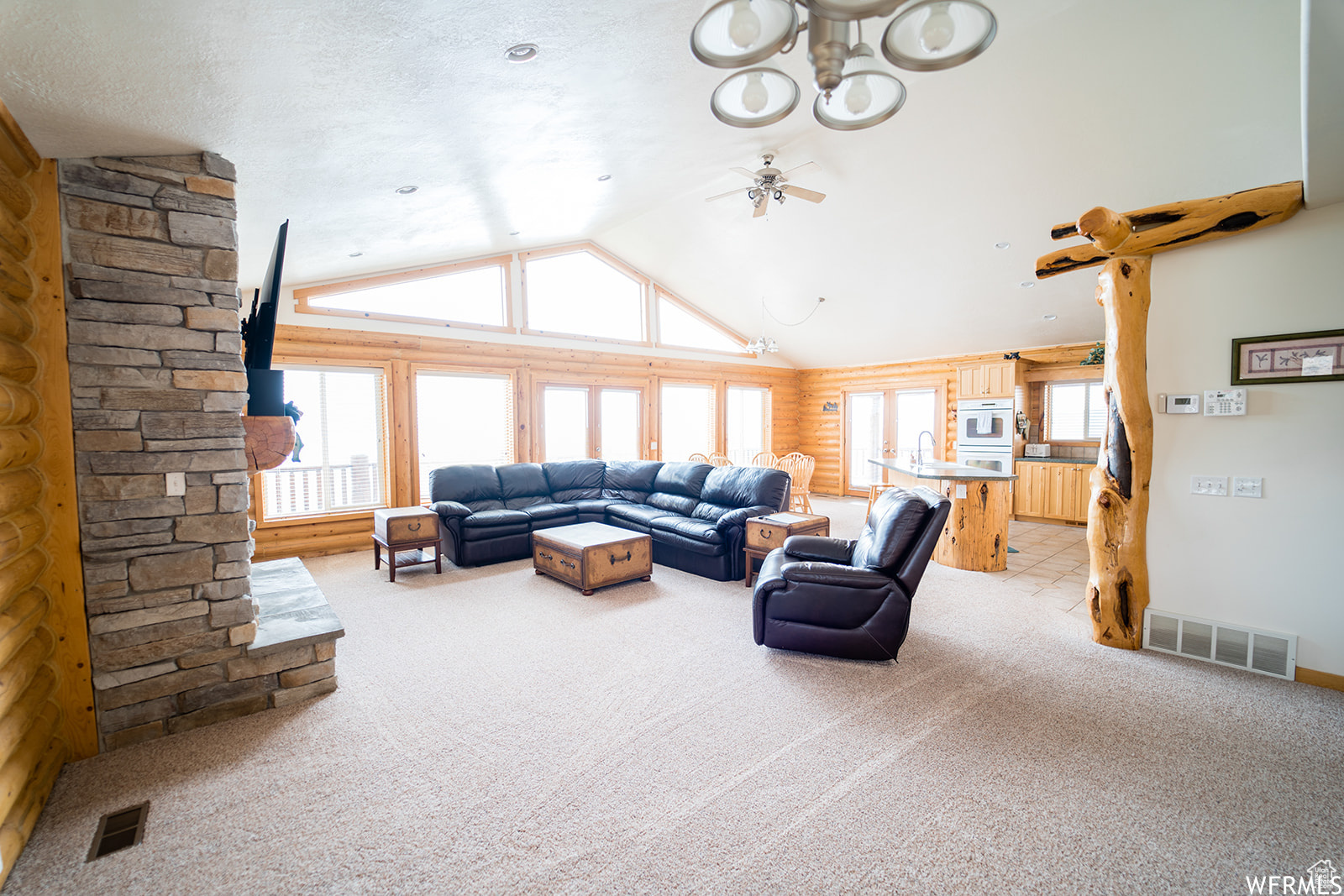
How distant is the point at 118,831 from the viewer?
184cm

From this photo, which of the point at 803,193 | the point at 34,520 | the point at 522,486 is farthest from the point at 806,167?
the point at 34,520

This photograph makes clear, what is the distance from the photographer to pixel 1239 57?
3385mm

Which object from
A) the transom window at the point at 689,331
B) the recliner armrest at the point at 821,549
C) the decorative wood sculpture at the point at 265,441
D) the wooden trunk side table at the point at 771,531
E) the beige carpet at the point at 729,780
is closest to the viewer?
the beige carpet at the point at 729,780

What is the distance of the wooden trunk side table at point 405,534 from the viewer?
473 cm

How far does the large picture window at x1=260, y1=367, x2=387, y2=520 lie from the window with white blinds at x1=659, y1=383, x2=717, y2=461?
13.6 feet

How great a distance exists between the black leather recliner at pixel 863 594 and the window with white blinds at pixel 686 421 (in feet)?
18.9

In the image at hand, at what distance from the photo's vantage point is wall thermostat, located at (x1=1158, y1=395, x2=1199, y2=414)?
310 cm

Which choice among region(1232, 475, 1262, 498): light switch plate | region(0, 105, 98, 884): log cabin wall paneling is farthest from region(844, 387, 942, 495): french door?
region(0, 105, 98, 884): log cabin wall paneling

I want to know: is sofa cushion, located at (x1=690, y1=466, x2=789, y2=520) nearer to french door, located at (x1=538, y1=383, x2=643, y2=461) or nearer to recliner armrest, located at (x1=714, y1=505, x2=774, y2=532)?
recliner armrest, located at (x1=714, y1=505, x2=774, y2=532)

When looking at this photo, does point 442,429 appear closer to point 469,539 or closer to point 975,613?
point 469,539

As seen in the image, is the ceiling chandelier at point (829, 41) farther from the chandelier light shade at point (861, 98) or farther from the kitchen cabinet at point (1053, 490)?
the kitchen cabinet at point (1053, 490)

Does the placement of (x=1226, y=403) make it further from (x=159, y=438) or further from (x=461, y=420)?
(x=461, y=420)

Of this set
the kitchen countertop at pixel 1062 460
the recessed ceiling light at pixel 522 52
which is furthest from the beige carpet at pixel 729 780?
the kitchen countertop at pixel 1062 460

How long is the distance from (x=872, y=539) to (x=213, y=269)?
3601mm
